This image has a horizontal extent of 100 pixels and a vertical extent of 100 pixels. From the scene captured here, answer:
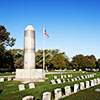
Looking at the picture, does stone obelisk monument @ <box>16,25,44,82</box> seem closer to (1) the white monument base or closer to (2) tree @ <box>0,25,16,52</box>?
(1) the white monument base

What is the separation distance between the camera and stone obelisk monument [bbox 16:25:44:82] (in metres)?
21.1

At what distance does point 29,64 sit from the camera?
21562 millimetres

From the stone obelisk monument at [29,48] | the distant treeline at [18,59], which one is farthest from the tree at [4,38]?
the stone obelisk monument at [29,48]

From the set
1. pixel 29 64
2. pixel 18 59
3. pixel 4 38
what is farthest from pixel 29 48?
pixel 18 59

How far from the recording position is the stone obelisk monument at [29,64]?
21125mm

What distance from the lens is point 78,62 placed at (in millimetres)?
74938

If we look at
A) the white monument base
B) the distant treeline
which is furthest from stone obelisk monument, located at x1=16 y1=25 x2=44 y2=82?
the distant treeline

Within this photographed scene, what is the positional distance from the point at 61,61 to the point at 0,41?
23795mm

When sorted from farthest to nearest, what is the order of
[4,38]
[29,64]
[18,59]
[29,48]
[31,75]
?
[18,59], [4,38], [29,48], [29,64], [31,75]

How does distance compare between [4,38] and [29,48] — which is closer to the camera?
[29,48]

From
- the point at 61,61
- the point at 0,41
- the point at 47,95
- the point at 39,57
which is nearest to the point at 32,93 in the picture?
the point at 47,95

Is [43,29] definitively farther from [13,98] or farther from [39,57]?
[39,57]

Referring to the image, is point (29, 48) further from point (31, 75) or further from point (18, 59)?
point (18, 59)

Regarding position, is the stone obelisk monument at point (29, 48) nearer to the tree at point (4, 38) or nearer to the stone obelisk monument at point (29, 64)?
the stone obelisk monument at point (29, 64)
